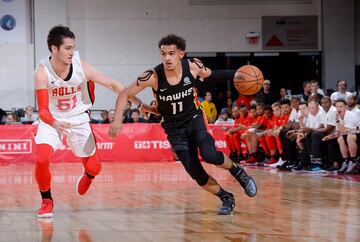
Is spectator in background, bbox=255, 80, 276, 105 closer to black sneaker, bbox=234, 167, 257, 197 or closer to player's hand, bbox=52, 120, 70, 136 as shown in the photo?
black sneaker, bbox=234, 167, 257, 197

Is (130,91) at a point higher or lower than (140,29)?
lower

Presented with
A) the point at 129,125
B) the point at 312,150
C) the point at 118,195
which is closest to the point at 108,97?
the point at 129,125

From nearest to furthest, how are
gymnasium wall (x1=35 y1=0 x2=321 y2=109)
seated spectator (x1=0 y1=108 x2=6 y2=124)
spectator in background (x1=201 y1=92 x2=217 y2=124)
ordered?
1. spectator in background (x1=201 y1=92 x2=217 y2=124)
2. seated spectator (x1=0 y1=108 x2=6 y2=124)
3. gymnasium wall (x1=35 y1=0 x2=321 y2=109)

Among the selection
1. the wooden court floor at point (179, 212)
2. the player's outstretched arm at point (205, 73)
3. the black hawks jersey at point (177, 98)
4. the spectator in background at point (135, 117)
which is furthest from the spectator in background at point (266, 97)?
the black hawks jersey at point (177, 98)

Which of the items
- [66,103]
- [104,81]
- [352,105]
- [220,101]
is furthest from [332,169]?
[220,101]

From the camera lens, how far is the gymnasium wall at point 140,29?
2323cm

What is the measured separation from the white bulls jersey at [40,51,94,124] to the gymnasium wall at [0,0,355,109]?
51.1ft

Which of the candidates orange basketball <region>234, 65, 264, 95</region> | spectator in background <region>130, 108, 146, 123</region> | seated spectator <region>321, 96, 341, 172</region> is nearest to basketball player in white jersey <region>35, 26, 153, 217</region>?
orange basketball <region>234, 65, 264, 95</region>

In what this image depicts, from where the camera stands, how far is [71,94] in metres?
7.76

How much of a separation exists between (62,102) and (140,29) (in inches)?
644

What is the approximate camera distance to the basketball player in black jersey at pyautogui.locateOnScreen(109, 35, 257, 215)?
24.4 feet

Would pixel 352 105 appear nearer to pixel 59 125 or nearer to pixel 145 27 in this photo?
pixel 59 125

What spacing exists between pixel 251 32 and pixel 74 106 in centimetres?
1690

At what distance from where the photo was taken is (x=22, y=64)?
23.3 meters
